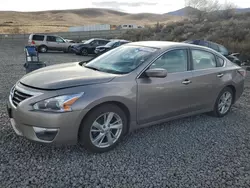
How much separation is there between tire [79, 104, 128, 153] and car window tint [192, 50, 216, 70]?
1886 millimetres

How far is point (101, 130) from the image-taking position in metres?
3.49

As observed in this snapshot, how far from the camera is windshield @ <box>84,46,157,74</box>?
3.87 meters

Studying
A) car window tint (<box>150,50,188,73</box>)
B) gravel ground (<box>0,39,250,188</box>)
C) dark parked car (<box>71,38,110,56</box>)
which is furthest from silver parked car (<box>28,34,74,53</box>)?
car window tint (<box>150,50,188,73</box>)

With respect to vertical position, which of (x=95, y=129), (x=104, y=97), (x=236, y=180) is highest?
(x=104, y=97)

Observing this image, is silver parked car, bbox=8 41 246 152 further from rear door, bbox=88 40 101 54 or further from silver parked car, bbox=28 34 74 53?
silver parked car, bbox=28 34 74 53

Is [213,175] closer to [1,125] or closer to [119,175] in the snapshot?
[119,175]

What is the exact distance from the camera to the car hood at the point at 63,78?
3258 mm

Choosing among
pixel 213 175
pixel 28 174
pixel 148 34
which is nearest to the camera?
pixel 28 174

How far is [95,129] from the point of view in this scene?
11.3 ft

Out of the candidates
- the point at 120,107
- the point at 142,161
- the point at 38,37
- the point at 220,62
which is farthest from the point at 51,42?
the point at 142,161

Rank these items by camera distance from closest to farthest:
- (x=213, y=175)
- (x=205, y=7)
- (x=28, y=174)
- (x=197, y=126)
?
(x=28, y=174) → (x=213, y=175) → (x=197, y=126) → (x=205, y=7)

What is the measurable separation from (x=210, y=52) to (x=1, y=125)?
4268 mm

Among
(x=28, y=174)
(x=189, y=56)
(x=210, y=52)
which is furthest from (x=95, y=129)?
(x=210, y=52)

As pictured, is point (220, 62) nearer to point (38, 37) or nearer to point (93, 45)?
point (93, 45)
